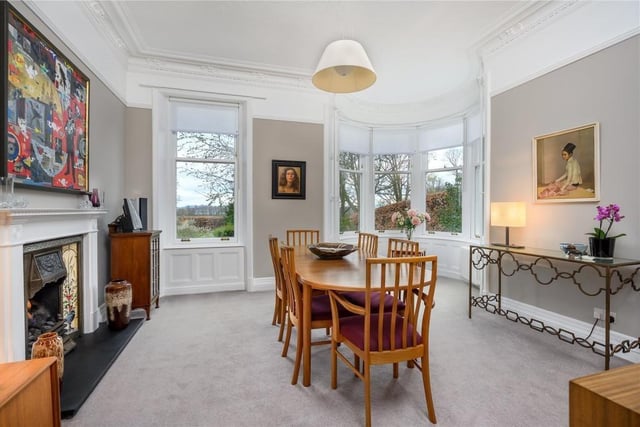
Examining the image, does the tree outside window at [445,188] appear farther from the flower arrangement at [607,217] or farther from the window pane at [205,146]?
the window pane at [205,146]

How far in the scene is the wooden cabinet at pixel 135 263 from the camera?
11.0ft

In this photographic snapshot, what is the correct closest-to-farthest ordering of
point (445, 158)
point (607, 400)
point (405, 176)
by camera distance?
point (607, 400), point (445, 158), point (405, 176)

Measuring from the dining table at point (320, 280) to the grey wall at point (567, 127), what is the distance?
205 centimetres

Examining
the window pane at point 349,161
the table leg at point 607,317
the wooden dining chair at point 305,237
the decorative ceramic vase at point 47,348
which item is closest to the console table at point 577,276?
the table leg at point 607,317

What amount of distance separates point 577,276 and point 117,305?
14.3ft

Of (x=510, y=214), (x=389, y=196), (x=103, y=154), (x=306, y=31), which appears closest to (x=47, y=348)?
(x=103, y=154)

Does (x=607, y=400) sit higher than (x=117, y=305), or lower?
higher

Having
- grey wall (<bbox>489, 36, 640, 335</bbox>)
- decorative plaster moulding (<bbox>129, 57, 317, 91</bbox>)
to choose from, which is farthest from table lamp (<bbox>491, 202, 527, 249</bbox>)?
decorative plaster moulding (<bbox>129, 57, 317, 91</bbox>)

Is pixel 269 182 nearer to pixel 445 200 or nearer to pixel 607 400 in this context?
pixel 445 200

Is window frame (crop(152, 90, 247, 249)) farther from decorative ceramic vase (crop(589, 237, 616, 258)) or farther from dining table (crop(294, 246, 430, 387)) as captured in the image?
decorative ceramic vase (crop(589, 237, 616, 258))

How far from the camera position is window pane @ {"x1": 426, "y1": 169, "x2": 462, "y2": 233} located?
5531mm

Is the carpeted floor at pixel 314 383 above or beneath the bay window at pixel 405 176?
beneath

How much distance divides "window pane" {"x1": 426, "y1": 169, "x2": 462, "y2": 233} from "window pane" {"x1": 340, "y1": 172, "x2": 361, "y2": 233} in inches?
53.0

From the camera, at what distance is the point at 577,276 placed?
2.90 metres
